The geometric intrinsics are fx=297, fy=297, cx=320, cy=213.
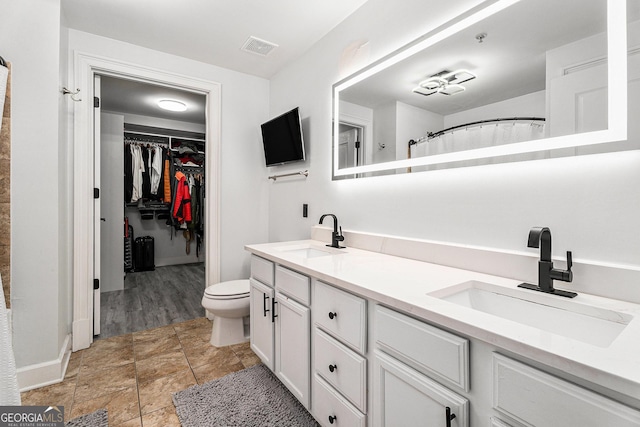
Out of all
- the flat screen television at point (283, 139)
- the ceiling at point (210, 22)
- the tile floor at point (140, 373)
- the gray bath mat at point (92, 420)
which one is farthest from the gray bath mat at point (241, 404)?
the ceiling at point (210, 22)

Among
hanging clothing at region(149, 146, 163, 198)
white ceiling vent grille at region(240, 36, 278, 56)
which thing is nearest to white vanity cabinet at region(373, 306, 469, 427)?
white ceiling vent grille at region(240, 36, 278, 56)

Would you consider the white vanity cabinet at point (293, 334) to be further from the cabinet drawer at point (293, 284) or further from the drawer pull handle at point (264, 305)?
the drawer pull handle at point (264, 305)

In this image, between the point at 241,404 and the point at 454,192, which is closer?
the point at 454,192

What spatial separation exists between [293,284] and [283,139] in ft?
5.15

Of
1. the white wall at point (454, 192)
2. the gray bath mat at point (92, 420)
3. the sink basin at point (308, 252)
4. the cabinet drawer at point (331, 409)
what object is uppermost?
the white wall at point (454, 192)

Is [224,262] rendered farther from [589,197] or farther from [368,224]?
[589,197]

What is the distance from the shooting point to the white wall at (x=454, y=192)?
1015 mm

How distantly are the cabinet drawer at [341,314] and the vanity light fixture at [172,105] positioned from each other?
11.8 ft

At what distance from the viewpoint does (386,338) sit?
1.02 m

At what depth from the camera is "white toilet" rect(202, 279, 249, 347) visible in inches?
88.9

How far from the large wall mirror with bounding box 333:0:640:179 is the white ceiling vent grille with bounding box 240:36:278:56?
3.37 feet

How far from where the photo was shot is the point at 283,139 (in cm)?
271

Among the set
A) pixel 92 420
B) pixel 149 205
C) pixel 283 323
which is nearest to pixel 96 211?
pixel 92 420

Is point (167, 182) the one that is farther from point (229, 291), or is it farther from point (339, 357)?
point (339, 357)
